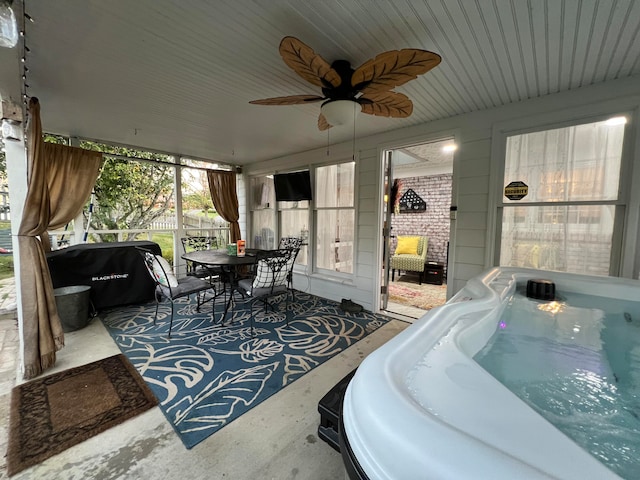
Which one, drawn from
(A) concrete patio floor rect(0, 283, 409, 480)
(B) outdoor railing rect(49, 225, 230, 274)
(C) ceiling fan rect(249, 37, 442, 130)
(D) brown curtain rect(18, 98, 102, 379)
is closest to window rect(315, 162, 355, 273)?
(C) ceiling fan rect(249, 37, 442, 130)

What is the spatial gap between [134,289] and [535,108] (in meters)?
4.85

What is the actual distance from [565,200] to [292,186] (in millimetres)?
3388

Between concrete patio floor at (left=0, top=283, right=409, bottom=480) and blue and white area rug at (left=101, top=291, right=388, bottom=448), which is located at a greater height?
blue and white area rug at (left=101, top=291, right=388, bottom=448)

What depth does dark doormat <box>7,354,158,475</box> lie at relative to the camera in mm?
1392

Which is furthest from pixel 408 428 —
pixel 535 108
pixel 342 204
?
pixel 342 204

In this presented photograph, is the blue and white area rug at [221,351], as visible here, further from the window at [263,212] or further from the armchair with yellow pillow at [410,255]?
the armchair with yellow pillow at [410,255]

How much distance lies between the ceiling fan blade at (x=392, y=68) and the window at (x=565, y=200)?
1.71 metres

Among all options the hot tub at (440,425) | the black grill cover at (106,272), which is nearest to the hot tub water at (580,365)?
the hot tub at (440,425)

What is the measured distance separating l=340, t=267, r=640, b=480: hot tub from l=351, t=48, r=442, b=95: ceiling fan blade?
4.33 ft

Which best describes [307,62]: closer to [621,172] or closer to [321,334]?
[321,334]

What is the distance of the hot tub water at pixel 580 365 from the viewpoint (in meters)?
0.90

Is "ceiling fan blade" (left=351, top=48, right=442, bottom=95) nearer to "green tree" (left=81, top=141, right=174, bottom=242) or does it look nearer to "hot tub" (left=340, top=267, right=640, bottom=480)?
"hot tub" (left=340, top=267, right=640, bottom=480)

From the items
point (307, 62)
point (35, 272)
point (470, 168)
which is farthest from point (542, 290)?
point (35, 272)

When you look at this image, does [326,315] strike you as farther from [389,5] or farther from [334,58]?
[389,5]
